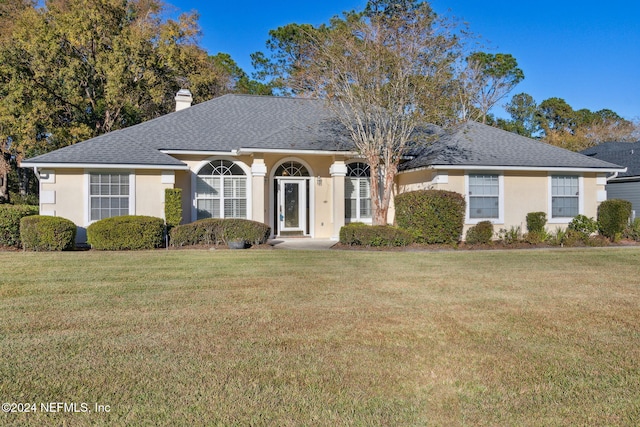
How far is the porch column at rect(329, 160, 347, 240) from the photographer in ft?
57.6

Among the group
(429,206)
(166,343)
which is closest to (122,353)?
(166,343)

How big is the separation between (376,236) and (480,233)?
382 cm

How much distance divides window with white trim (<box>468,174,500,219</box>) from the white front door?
603 centimetres

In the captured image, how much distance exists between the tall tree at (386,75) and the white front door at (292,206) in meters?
2.78

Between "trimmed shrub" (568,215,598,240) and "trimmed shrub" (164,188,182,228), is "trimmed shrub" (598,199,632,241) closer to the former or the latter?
"trimmed shrub" (568,215,598,240)

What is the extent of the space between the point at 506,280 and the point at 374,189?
8.24m

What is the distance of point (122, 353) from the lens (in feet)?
16.6

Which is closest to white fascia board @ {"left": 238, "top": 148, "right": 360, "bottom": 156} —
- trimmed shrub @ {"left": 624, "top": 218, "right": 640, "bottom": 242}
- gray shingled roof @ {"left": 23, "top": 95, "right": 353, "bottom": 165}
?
gray shingled roof @ {"left": 23, "top": 95, "right": 353, "bottom": 165}

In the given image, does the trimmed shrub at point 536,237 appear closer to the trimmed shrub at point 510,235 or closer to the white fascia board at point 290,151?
the trimmed shrub at point 510,235

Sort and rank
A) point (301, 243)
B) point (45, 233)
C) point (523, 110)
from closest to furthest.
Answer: point (45, 233)
point (301, 243)
point (523, 110)

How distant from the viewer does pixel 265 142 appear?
17.2 m

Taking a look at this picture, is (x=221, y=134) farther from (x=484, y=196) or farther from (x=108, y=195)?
(x=484, y=196)

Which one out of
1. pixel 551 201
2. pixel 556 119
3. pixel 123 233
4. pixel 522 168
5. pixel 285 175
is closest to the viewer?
pixel 123 233

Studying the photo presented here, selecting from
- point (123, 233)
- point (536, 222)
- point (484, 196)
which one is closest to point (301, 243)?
point (123, 233)
